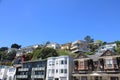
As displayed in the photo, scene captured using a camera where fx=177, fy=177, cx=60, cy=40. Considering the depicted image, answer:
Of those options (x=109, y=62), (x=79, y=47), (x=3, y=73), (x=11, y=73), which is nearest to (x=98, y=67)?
(x=109, y=62)

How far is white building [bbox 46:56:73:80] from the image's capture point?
50781 mm

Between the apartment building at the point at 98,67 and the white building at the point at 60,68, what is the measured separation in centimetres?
216

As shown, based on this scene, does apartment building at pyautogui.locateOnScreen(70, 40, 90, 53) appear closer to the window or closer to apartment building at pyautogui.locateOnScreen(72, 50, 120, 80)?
apartment building at pyautogui.locateOnScreen(72, 50, 120, 80)

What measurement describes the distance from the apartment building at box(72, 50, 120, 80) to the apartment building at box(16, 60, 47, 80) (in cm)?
1386

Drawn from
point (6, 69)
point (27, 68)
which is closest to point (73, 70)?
point (27, 68)

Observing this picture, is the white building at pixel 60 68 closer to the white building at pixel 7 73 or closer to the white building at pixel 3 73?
the white building at pixel 7 73

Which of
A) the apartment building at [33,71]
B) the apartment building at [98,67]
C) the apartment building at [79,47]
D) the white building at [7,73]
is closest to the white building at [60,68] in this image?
the apartment building at [98,67]

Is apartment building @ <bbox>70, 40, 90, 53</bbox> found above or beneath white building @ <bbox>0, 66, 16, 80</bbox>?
above

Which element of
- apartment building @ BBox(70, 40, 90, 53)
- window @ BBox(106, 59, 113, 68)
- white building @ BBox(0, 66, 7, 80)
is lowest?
white building @ BBox(0, 66, 7, 80)

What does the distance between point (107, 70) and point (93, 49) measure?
8696 centimetres

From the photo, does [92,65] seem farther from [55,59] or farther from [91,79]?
[55,59]

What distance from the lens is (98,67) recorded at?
4478cm

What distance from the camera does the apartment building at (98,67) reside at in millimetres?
41875

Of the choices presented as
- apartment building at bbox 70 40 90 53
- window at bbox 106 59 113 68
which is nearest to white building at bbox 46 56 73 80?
window at bbox 106 59 113 68
